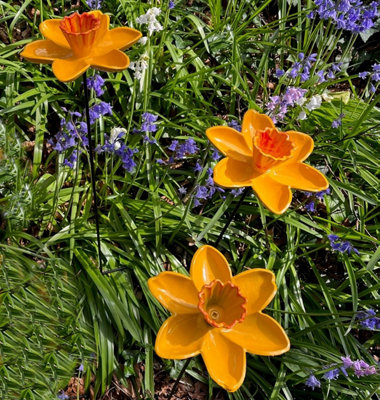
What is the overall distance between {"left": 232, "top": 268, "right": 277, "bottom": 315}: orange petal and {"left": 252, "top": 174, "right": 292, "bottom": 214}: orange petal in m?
0.22

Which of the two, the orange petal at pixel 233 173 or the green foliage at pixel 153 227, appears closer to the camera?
the orange petal at pixel 233 173

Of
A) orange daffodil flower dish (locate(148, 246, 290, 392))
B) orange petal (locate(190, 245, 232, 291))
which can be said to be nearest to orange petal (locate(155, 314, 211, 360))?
orange daffodil flower dish (locate(148, 246, 290, 392))

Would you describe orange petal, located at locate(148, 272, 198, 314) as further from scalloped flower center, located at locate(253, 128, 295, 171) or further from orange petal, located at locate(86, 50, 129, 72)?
orange petal, located at locate(86, 50, 129, 72)

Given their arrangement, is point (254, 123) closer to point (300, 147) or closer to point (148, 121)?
point (300, 147)

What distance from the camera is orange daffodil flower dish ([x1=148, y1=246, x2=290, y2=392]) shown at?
153 centimetres

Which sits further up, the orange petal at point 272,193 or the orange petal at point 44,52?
the orange petal at point 44,52

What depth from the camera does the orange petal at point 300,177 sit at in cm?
170

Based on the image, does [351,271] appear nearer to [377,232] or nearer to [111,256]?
[377,232]

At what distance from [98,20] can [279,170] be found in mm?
772

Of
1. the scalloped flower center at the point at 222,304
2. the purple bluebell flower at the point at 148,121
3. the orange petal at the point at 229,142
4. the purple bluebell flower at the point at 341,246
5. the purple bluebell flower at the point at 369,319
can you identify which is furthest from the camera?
the purple bluebell flower at the point at 148,121

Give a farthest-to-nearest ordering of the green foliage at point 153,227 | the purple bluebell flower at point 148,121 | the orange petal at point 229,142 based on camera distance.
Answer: the purple bluebell flower at point 148,121
the green foliage at point 153,227
the orange petal at point 229,142

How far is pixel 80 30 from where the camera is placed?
1696 mm

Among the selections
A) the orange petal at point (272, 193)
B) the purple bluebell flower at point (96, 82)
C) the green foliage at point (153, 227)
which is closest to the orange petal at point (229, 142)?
the orange petal at point (272, 193)

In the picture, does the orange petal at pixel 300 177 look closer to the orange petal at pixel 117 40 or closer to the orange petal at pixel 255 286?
the orange petal at pixel 255 286
